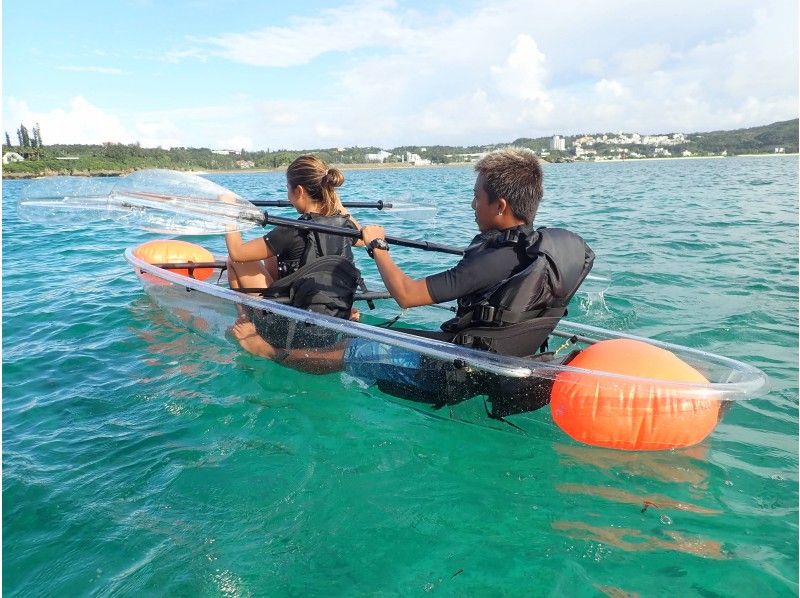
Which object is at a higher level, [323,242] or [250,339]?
[323,242]

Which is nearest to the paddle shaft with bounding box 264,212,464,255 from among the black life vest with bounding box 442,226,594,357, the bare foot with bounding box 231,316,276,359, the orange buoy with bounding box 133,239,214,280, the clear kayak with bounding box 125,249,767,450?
the clear kayak with bounding box 125,249,767,450

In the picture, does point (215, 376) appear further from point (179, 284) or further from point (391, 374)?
point (391, 374)

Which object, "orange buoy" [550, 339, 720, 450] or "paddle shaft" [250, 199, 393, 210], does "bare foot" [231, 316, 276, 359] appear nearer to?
"paddle shaft" [250, 199, 393, 210]

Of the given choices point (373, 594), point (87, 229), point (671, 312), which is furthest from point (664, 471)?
point (87, 229)

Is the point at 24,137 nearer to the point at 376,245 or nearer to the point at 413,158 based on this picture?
the point at 413,158

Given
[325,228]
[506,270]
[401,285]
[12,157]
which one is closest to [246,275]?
[325,228]

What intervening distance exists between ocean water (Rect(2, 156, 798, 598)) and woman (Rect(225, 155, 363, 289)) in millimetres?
1017

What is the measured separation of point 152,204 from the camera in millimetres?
5145

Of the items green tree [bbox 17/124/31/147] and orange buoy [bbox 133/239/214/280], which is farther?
green tree [bbox 17/124/31/147]

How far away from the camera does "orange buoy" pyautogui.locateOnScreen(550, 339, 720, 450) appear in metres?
2.88

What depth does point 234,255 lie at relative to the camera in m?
4.49

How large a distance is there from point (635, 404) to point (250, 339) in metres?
3.27

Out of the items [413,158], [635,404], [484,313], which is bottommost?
[635,404]

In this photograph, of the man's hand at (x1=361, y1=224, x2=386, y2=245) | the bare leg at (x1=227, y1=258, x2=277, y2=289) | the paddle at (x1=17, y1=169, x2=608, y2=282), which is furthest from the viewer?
the bare leg at (x1=227, y1=258, x2=277, y2=289)
